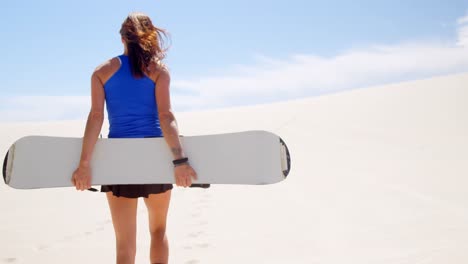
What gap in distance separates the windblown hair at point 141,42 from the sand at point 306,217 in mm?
2083

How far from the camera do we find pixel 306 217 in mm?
4734

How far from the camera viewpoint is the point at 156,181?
218 cm

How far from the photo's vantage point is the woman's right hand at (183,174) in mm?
2117

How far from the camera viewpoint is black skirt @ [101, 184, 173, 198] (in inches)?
83.4

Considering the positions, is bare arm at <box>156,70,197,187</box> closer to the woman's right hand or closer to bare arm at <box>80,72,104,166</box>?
the woman's right hand

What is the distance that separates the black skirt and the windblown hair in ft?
1.98

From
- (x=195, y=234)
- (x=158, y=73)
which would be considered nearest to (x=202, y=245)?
(x=195, y=234)

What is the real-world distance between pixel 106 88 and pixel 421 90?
20257 mm

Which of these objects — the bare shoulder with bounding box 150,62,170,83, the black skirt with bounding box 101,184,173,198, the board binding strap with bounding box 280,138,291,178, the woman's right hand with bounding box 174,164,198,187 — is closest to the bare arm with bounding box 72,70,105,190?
the black skirt with bounding box 101,184,173,198

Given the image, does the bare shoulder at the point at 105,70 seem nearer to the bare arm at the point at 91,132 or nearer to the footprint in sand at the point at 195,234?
the bare arm at the point at 91,132

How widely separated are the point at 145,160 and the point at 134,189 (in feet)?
0.66

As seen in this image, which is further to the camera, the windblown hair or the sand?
the sand

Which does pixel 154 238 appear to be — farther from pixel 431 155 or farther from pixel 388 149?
pixel 388 149

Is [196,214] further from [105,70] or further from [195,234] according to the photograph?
[105,70]
